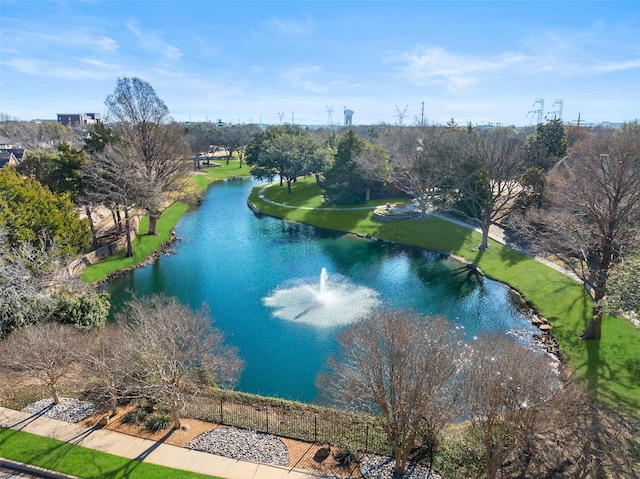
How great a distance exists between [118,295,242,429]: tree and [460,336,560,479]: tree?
11227 millimetres

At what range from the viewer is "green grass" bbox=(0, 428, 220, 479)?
53.9 ft

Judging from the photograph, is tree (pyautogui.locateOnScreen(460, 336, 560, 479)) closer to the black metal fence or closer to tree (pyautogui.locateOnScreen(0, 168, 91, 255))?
the black metal fence

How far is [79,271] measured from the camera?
38.7m

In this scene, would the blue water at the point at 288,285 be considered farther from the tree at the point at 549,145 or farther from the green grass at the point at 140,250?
the tree at the point at 549,145

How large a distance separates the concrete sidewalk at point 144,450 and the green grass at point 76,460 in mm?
279

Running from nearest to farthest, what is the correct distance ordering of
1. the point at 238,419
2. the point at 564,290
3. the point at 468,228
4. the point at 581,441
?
the point at 581,441
the point at 238,419
the point at 564,290
the point at 468,228

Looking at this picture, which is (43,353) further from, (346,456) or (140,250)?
(140,250)

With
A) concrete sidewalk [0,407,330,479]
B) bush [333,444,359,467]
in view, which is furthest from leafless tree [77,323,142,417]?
bush [333,444,359,467]

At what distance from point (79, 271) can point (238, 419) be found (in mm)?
26812

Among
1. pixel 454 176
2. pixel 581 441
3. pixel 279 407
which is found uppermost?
pixel 454 176

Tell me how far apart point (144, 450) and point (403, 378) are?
37.1ft

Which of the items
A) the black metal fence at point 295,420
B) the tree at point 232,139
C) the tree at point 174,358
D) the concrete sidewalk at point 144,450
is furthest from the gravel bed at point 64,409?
the tree at point 232,139

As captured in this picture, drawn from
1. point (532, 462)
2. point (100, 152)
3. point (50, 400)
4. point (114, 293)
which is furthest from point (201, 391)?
point (100, 152)

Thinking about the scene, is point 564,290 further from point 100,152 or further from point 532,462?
point 100,152
